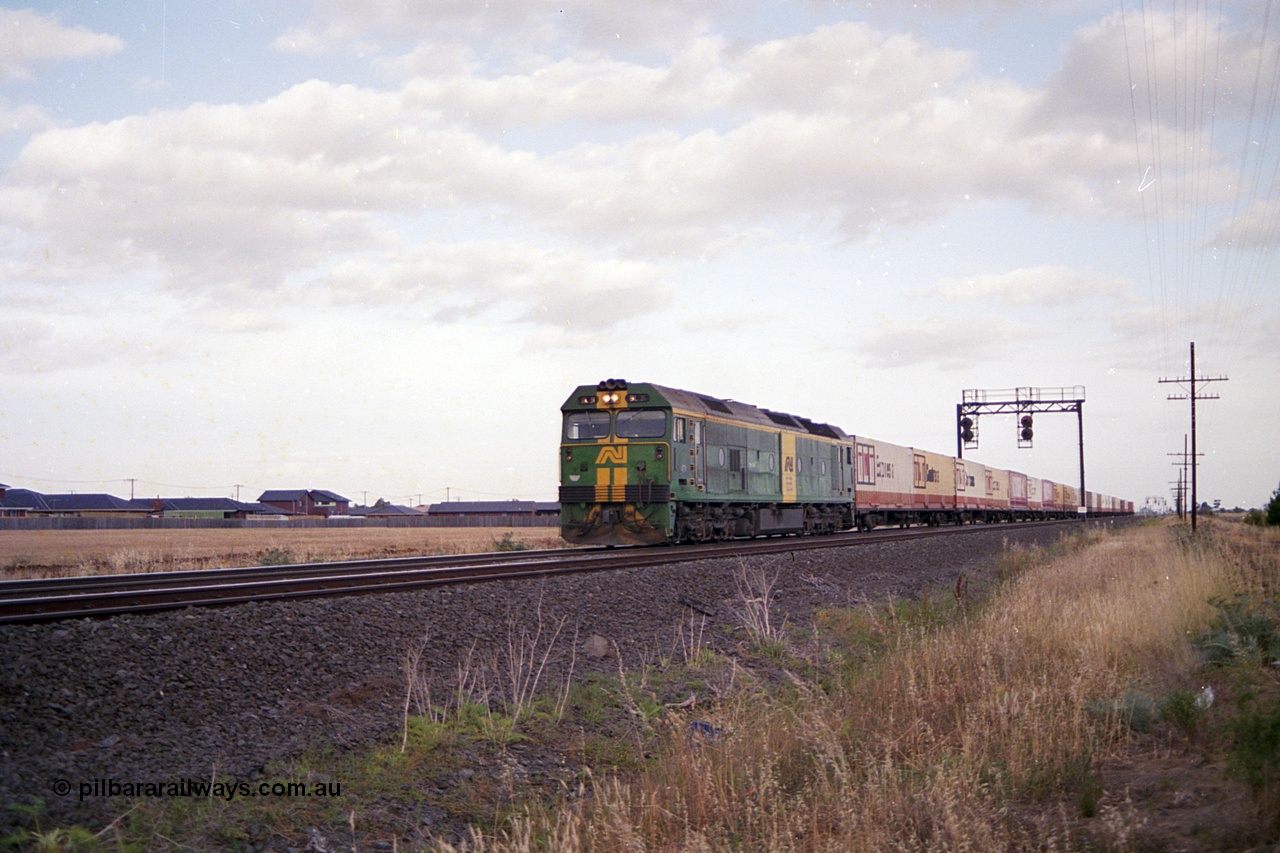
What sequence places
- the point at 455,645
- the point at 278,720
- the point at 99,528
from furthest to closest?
the point at 99,528 → the point at 455,645 → the point at 278,720

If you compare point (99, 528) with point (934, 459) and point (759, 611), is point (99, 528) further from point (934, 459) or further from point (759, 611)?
point (759, 611)

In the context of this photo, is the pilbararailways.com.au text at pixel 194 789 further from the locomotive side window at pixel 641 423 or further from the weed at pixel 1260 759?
the locomotive side window at pixel 641 423

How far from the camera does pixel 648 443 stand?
21531 mm

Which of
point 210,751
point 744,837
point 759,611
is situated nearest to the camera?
point 744,837

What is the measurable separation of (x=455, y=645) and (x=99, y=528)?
6862 centimetres

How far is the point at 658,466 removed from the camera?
70.0 ft

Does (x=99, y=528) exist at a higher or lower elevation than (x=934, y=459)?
lower

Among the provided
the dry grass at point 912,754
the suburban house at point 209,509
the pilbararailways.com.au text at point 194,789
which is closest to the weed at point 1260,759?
the dry grass at point 912,754

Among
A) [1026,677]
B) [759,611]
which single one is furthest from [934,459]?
[1026,677]

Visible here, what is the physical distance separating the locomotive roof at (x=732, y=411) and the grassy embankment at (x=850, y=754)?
485 inches

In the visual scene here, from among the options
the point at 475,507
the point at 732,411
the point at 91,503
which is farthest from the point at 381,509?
the point at 732,411

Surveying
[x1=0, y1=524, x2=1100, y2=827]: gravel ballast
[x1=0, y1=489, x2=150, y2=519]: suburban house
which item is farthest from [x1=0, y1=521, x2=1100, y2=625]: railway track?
[x1=0, y1=489, x2=150, y2=519]: suburban house

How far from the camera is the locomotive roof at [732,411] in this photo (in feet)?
73.4

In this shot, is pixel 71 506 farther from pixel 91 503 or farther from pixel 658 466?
pixel 658 466
